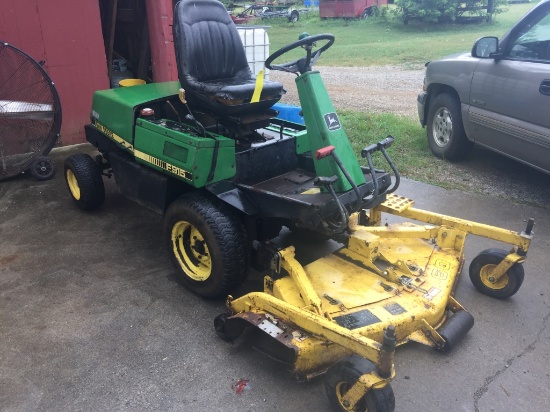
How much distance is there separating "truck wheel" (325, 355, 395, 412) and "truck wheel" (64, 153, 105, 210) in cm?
304

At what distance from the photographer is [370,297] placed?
294cm

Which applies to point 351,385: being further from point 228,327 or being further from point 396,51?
point 396,51

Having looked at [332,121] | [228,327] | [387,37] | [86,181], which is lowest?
[228,327]

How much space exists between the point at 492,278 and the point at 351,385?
1560mm

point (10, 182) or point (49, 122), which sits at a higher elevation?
point (49, 122)

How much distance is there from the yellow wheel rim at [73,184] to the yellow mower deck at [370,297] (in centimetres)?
250

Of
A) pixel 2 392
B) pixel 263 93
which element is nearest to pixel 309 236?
pixel 263 93

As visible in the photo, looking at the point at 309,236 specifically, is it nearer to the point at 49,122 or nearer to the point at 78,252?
the point at 78,252

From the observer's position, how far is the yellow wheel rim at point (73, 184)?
4805 mm

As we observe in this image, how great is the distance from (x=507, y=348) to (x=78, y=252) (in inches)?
126

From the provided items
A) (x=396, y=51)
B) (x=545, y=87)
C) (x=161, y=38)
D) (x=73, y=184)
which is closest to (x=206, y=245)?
(x=73, y=184)

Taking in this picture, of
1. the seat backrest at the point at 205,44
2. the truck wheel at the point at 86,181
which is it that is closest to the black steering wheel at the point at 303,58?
the seat backrest at the point at 205,44

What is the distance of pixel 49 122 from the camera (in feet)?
18.3

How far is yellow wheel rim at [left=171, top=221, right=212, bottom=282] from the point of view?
3494mm
